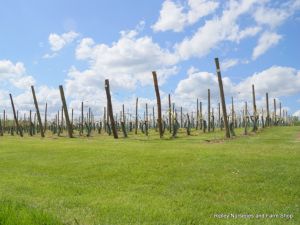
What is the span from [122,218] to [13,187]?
548 cm

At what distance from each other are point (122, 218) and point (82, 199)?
2342mm

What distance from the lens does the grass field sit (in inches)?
376

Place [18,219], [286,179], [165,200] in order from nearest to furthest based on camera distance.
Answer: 1. [18,219]
2. [165,200]
3. [286,179]

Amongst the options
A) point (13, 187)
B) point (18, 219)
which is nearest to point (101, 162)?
point (13, 187)

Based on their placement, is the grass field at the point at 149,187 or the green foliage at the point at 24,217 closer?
the green foliage at the point at 24,217

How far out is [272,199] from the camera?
1201 cm

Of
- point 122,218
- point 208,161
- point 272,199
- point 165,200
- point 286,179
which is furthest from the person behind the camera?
point 208,161

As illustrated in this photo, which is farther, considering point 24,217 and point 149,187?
point 149,187

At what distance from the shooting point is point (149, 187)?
13.4 meters

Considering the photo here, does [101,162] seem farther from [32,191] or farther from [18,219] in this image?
[18,219]

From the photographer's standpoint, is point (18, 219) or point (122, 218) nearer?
point (18, 219)

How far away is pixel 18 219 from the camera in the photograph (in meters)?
8.52

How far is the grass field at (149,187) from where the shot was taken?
955 centimetres

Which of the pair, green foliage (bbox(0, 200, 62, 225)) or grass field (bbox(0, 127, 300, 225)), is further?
grass field (bbox(0, 127, 300, 225))
